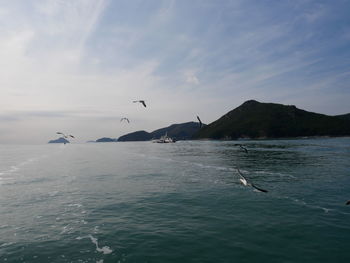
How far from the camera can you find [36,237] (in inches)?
723

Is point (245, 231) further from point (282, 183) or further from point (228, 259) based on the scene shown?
point (282, 183)

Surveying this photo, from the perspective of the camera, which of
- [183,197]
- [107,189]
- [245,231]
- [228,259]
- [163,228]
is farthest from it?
[107,189]

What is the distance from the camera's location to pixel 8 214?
24703 millimetres

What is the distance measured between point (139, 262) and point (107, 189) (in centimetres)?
2287

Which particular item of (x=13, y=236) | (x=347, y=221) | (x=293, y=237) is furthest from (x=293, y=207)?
(x=13, y=236)

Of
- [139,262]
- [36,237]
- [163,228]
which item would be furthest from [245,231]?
[36,237]

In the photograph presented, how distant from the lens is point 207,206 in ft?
81.6

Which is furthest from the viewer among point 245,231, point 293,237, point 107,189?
point 107,189

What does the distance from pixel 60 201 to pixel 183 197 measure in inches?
632

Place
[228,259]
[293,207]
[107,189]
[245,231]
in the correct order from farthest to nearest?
[107,189] < [293,207] < [245,231] < [228,259]

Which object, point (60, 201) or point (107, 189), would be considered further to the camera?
point (107, 189)

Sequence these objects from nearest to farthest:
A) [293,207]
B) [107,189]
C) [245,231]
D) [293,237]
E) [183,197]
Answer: [293,237] → [245,231] → [293,207] → [183,197] → [107,189]

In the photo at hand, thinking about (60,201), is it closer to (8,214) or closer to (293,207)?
(8,214)

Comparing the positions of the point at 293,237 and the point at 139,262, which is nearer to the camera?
the point at 139,262
